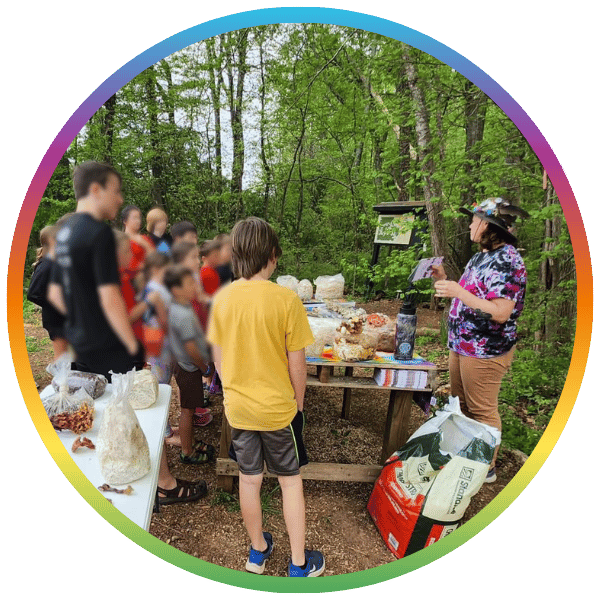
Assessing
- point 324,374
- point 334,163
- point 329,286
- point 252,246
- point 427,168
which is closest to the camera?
point 252,246

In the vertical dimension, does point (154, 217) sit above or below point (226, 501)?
above

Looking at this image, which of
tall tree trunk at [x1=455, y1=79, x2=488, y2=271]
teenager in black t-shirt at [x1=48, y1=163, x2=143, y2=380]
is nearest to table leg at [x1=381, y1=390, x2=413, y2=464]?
tall tree trunk at [x1=455, y1=79, x2=488, y2=271]

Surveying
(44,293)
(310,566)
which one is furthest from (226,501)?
(44,293)

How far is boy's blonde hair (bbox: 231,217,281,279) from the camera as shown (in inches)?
53.2

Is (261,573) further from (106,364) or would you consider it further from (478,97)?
(478,97)

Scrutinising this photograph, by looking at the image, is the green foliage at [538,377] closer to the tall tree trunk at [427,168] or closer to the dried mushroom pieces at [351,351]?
the tall tree trunk at [427,168]

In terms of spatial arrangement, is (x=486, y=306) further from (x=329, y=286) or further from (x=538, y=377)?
(x=538, y=377)

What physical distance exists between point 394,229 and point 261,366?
4.78ft

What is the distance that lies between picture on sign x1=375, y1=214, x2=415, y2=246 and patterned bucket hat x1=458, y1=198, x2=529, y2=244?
636 mm

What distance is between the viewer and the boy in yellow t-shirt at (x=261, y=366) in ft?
4.48

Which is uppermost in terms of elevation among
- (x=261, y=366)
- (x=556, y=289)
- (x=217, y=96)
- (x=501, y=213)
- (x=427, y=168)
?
(x=217, y=96)

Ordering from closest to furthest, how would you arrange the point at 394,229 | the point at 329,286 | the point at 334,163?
1. the point at 334,163
2. the point at 329,286
3. the point at 394,229

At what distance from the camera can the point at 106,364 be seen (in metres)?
1.70

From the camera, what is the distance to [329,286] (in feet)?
7.57
